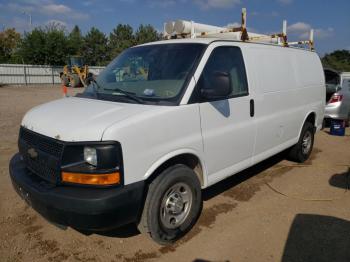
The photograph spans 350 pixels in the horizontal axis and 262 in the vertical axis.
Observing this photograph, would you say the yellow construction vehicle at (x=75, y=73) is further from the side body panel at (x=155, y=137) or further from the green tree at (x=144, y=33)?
the green tree at (x=144, y=33)

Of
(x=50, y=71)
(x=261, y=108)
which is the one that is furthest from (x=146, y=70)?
(x=50, y=71)

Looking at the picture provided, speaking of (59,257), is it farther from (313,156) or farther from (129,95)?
(313,156)

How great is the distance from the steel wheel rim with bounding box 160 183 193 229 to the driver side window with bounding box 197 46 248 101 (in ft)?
3.82

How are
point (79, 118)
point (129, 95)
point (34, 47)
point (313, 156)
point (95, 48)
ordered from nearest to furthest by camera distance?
point (79, 118), point (129, 95), point (313, 156), point (34, 47), point (95, 48)

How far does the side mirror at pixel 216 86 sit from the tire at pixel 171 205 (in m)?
0.83

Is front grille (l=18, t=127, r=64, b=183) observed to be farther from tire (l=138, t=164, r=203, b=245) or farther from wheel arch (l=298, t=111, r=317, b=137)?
wheel arch (l=298, t=111, r=317, b=137)

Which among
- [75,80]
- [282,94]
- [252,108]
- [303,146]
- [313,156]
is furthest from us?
[75,80]

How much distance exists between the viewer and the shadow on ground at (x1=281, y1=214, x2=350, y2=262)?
3.42m

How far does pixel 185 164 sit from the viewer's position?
3816 millimetres

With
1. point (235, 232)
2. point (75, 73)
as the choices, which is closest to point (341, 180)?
point (235, 232)

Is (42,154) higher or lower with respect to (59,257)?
higher

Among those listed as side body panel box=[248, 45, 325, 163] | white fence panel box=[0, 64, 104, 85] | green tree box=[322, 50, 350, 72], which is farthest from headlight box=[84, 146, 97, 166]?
green tree box=[322, 50, 350, 72]

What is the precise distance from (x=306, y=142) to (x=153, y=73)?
385cm

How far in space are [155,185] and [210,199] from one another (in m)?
1.68
